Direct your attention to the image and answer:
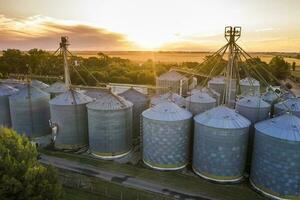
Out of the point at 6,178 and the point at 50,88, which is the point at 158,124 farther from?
the point at 50,88

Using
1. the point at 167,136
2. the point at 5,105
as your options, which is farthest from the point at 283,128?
the point at 5,105

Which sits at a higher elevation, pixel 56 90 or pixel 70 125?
pixel 56 90

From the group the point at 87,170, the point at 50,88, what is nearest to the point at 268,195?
the point at 87,170

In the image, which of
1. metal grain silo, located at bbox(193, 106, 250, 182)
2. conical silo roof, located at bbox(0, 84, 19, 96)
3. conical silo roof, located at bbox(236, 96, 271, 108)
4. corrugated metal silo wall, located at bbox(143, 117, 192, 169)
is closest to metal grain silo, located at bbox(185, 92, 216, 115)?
conical silo roof, located at bbox(236, 96, 271, 108)

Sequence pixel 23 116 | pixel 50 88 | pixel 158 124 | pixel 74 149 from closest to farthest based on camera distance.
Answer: pixel 158 124 < pixel 74 149 < pixel 23 116 < pixel 50 88

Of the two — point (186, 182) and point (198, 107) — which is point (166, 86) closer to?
point (198, 107)

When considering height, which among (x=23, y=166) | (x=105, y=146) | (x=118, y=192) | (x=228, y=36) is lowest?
(x=118, y=192)

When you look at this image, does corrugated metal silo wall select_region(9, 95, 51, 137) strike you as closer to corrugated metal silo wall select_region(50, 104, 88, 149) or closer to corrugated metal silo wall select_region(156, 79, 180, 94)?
corrugated metal silo wall select_region(50, 104, 88, 149)
